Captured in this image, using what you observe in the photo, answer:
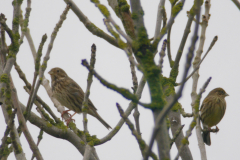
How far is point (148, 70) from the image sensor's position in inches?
94.7

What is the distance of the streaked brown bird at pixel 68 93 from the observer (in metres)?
8.56

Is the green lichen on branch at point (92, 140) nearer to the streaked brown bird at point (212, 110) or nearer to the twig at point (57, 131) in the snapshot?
the twig at point (57, 131)

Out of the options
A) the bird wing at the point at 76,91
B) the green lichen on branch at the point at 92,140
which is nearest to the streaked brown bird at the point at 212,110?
the bird wing at the point at 76,91

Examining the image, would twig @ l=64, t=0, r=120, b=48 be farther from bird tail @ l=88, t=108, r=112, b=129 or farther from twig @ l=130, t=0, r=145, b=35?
bird tail @ l=88, t=108, r=112, b=129

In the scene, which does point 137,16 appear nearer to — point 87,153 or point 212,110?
point 87,153

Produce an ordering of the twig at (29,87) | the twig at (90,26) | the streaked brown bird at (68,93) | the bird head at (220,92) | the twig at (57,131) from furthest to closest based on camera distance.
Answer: the bird head at (220,92), the streaked brown bird at (68,93), the twig at (57,131), the twig at (29,87), the twig at (90,26)

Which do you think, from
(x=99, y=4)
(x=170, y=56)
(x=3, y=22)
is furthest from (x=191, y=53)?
(x=170, y=56)

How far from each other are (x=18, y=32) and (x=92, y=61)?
4.70ft

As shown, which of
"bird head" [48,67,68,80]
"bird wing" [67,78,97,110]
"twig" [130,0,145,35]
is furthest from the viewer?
"bird head" [48,67,68,80]

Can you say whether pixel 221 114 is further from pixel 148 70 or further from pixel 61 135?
pixel 148 70

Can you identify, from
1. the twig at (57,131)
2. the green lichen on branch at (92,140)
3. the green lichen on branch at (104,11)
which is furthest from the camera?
the twig at (57,131)

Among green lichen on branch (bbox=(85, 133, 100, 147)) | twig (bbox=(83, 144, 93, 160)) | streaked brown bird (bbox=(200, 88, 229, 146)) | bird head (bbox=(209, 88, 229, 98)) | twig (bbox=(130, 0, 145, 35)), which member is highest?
bird head (bbox=(209, 88, 229, 98))

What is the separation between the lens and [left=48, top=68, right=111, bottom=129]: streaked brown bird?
8563 millimetres

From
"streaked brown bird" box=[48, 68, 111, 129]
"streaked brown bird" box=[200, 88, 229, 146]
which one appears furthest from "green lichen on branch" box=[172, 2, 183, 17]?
"streaked brown bird" box=[200, 88, 229, 146]
